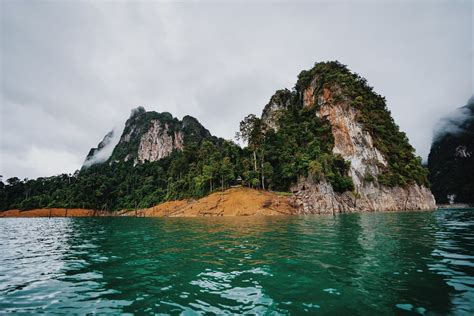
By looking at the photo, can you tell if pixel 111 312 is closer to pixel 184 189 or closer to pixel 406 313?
pixel 406 313

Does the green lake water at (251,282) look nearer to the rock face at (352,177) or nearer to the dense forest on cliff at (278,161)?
the rock face at (352,177)

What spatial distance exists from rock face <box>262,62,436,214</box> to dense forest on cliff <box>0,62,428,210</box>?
49.7 inches

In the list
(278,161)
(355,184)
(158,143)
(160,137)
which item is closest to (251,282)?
(278,161)

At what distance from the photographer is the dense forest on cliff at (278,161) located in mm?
68875

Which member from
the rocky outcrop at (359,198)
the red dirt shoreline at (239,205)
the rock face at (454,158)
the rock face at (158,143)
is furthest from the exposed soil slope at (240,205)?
the rock face at (454,158)

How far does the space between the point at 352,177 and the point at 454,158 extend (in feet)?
418

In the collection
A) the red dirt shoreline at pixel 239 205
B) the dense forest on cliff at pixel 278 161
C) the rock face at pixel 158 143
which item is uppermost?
the rock face at pixel 158 143

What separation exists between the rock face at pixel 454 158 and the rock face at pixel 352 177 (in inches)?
2896

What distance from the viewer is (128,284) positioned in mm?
7297

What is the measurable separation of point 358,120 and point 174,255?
82.5 metres

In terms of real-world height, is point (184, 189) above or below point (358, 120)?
below

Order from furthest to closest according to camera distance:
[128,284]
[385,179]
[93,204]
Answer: [93,204]
[385,179]
[128,284]

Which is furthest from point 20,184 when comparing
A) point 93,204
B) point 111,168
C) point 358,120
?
point 358,120

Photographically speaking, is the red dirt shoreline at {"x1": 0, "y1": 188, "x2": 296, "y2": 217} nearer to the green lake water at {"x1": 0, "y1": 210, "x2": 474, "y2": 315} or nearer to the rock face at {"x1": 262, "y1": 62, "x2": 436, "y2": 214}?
the rock face at {"x1": 262, "y1": 62, "x2": 436, "y2": 214}
